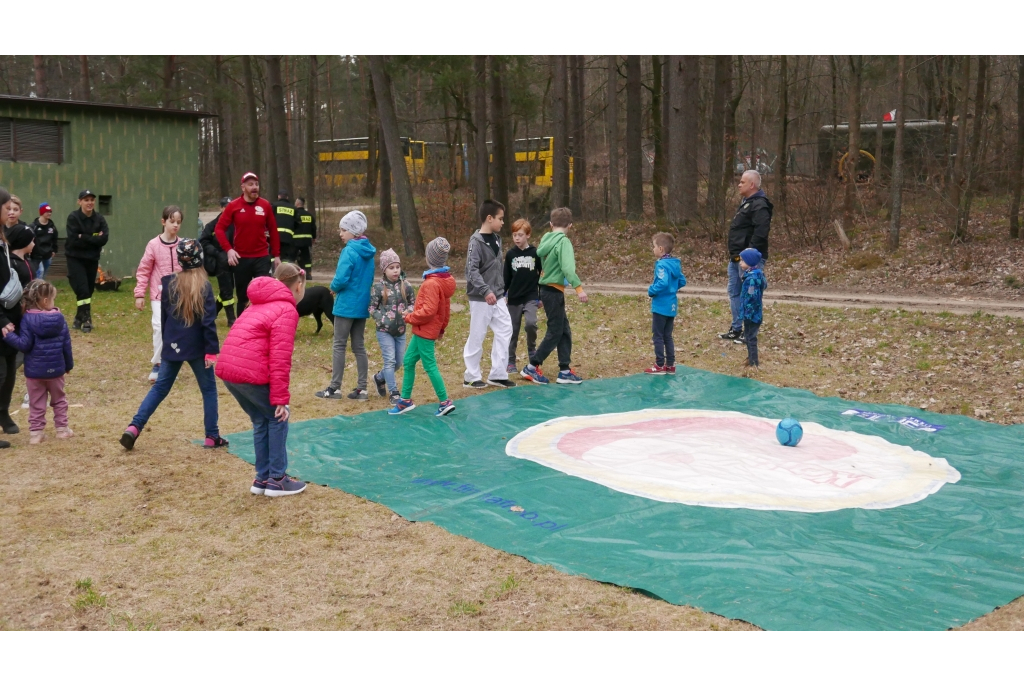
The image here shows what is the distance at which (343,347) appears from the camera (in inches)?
390

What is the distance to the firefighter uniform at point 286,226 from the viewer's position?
17625 millimetres

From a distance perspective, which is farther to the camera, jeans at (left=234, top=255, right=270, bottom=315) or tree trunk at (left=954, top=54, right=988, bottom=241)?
tree trunk at (left=954, top=54, right=988, bottom=241)

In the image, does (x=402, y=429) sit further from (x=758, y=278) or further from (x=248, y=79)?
(x=248, y=79)

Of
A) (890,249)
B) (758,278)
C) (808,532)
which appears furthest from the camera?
(890,249)

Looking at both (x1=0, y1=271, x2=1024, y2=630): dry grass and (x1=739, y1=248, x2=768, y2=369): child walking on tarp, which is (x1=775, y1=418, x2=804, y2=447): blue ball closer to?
(x1=0, y1=271, x2=1024, y2=630): dry grass

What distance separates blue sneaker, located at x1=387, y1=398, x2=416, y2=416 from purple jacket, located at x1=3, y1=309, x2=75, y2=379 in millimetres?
2964

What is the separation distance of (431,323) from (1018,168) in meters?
13.6

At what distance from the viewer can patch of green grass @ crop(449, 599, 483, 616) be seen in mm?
4812

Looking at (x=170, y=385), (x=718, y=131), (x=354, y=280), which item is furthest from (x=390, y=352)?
(x=718, y=131)

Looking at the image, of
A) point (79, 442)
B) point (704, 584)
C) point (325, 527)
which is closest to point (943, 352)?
point (704, 584)

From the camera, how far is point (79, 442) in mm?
8227

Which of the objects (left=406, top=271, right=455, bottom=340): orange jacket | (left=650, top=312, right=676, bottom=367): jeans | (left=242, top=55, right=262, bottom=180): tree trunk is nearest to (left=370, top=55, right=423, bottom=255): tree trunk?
(left=242, top=55, right=262, bottom=180): tree trunk

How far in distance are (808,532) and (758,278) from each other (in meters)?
5.88

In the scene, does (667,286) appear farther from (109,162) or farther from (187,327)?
(109,162)
